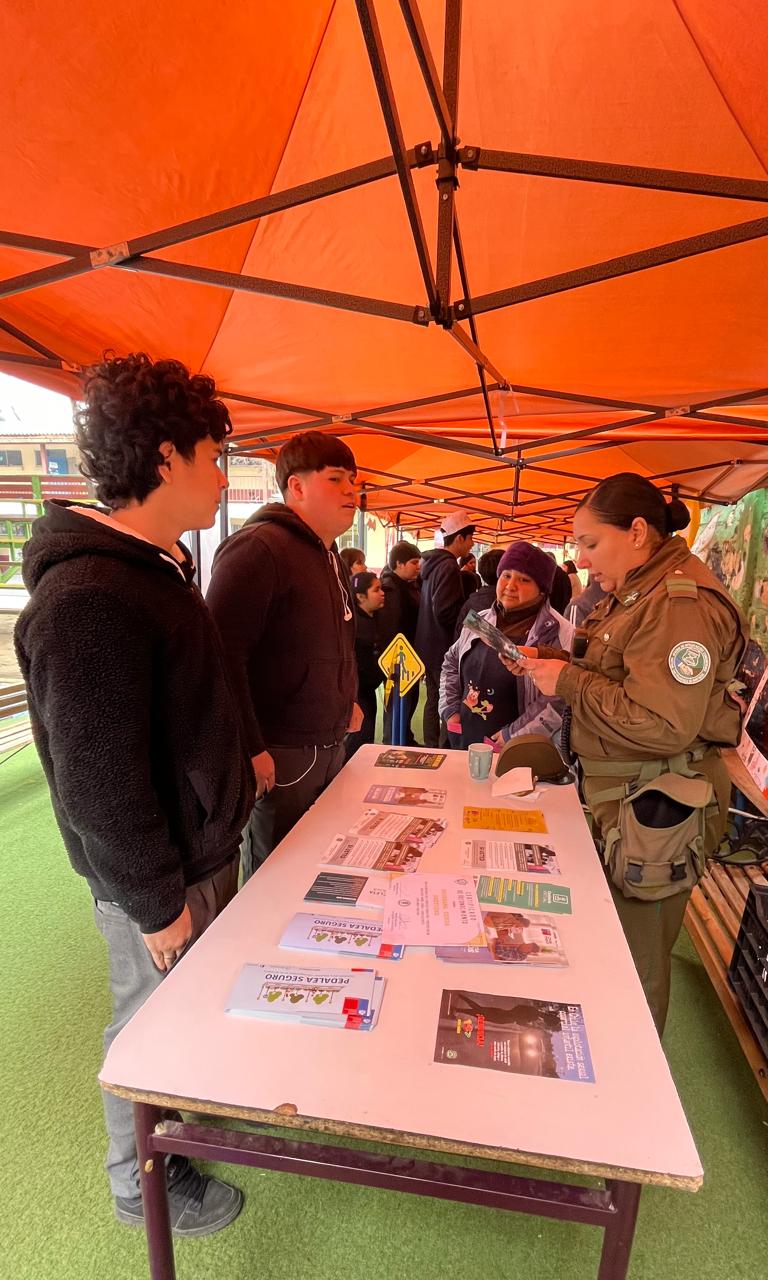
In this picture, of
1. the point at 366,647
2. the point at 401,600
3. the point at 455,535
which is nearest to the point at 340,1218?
the point at 366,647

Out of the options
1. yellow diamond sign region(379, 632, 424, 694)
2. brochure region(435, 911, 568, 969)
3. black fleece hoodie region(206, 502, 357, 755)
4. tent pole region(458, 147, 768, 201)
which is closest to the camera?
brochure region(435, 911, 568, 969)

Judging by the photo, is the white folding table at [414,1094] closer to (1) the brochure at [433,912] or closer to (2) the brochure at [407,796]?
(1) the brochure at [433,912]

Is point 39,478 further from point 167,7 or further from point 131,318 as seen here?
point 167,7

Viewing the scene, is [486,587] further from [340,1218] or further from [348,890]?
[340,1218]

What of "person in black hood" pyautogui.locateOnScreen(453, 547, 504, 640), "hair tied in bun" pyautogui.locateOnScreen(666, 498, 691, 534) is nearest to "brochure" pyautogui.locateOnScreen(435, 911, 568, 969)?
"hair tied in bun" pyautogui.locateOnScreen(666, 498, 691, 534)

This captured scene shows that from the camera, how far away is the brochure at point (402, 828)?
1478 mm

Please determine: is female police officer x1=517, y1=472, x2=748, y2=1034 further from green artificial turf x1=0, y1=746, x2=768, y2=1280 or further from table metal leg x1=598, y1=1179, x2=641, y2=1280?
table metal leg x1=598, y1=1179, x2=641, y2=1280

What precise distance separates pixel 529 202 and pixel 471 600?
2014mm

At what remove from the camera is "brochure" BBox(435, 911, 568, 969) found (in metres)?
1.04

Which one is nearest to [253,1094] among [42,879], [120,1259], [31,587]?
[31,587]

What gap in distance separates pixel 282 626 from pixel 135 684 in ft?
2.72

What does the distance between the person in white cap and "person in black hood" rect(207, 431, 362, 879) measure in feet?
6.73

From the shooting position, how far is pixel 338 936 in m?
1.10

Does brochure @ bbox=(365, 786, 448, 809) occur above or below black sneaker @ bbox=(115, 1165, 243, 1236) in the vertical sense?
above
